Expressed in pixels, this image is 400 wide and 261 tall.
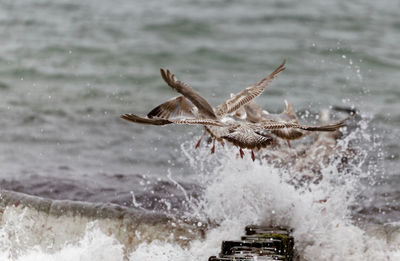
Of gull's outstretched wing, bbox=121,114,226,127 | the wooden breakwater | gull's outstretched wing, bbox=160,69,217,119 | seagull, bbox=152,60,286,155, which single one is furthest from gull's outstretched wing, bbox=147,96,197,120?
the wooden breakwater

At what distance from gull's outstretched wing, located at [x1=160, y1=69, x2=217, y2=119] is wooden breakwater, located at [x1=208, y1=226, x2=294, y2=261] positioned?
89cm

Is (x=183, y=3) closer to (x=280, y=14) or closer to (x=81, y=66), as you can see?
(x=280, y=14)

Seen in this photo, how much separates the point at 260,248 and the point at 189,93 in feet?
3.76

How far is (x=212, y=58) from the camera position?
1488 cm

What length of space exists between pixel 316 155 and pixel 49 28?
9.47m

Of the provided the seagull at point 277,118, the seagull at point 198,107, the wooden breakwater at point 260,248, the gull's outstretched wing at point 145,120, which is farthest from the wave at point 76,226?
the gull's outstretched wing at point 145,120

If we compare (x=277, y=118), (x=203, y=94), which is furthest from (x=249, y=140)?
(x=203, y=94)

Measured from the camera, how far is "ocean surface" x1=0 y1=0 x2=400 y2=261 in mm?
6223

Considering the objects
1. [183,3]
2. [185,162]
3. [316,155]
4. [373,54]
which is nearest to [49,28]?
[183,3]

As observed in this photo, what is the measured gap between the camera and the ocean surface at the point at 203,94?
622cm

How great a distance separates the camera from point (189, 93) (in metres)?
5.23

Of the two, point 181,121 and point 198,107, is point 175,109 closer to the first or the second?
point 198,107

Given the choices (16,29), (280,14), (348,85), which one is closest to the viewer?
(348,85)

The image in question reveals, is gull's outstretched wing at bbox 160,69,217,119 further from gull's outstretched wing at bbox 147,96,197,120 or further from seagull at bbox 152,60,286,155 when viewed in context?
gull's outstretched wing at bbox 147,96,197,120
